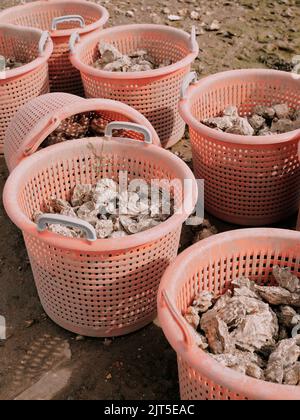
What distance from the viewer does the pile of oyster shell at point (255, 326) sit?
73.2 inches

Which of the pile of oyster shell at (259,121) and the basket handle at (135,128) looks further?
the pile of oyster shell at (259,121)

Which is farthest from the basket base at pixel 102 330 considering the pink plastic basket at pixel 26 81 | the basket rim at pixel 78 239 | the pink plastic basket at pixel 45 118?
the pink plastic basket at pixel 26 81

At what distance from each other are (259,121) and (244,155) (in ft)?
1.58

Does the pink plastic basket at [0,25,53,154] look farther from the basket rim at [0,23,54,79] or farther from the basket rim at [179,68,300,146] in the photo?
the basket rim at [179,68,300,146]

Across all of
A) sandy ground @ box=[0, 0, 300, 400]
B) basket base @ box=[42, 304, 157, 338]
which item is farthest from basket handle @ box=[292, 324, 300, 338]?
basket base @ box=[42, 304, 157, 338]

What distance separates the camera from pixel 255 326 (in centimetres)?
205

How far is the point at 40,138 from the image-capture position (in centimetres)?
249

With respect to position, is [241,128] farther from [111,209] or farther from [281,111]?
[111,209]

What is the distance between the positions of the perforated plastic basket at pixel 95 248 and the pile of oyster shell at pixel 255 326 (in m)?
0.26

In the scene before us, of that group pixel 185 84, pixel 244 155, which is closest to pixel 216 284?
pixel 244 155

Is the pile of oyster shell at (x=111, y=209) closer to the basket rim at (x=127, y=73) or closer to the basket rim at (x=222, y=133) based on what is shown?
the basket rim at (x=222, y=133)

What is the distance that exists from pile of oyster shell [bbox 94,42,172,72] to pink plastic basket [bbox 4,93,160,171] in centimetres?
70

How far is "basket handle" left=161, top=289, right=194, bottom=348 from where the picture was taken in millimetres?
1640

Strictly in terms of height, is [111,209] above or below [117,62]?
below
